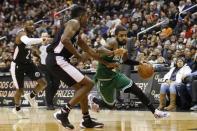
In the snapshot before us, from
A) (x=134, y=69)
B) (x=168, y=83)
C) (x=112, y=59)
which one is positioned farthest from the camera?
(x=134, y=69)

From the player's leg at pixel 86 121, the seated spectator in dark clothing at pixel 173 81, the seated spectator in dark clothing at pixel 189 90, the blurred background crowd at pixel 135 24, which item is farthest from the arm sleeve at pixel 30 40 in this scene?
the seated spectator in dark clothing at pixel 189 90

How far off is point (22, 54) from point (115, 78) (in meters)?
3.87

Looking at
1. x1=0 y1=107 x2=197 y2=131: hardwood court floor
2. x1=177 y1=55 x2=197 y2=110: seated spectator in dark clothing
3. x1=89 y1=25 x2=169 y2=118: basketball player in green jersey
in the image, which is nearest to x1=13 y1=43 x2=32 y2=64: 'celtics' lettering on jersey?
x1=0 y1=107 x2=197 y2=131: hardwood court floor

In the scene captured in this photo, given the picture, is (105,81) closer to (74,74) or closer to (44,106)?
(74,74)

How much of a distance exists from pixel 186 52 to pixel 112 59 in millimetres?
5437

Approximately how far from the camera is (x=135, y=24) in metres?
20.1

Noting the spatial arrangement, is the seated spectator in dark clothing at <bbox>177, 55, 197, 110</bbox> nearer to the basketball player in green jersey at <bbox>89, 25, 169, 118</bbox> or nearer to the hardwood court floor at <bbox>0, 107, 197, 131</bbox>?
the hardwood court floor at <bbox>0, 107, 197, 131</bbox>

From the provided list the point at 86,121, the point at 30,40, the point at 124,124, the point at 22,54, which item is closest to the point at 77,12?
the point at 86,121

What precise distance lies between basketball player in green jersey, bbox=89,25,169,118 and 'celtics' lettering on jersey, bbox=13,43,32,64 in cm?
345

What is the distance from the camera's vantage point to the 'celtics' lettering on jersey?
43.8ft

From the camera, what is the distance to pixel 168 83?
1430 centimetres

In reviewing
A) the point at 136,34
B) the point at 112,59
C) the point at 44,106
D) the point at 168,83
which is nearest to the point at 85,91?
the point at 112,59

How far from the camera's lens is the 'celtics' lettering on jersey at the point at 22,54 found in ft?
43.8

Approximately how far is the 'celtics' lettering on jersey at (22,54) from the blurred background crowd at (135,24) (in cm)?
121
